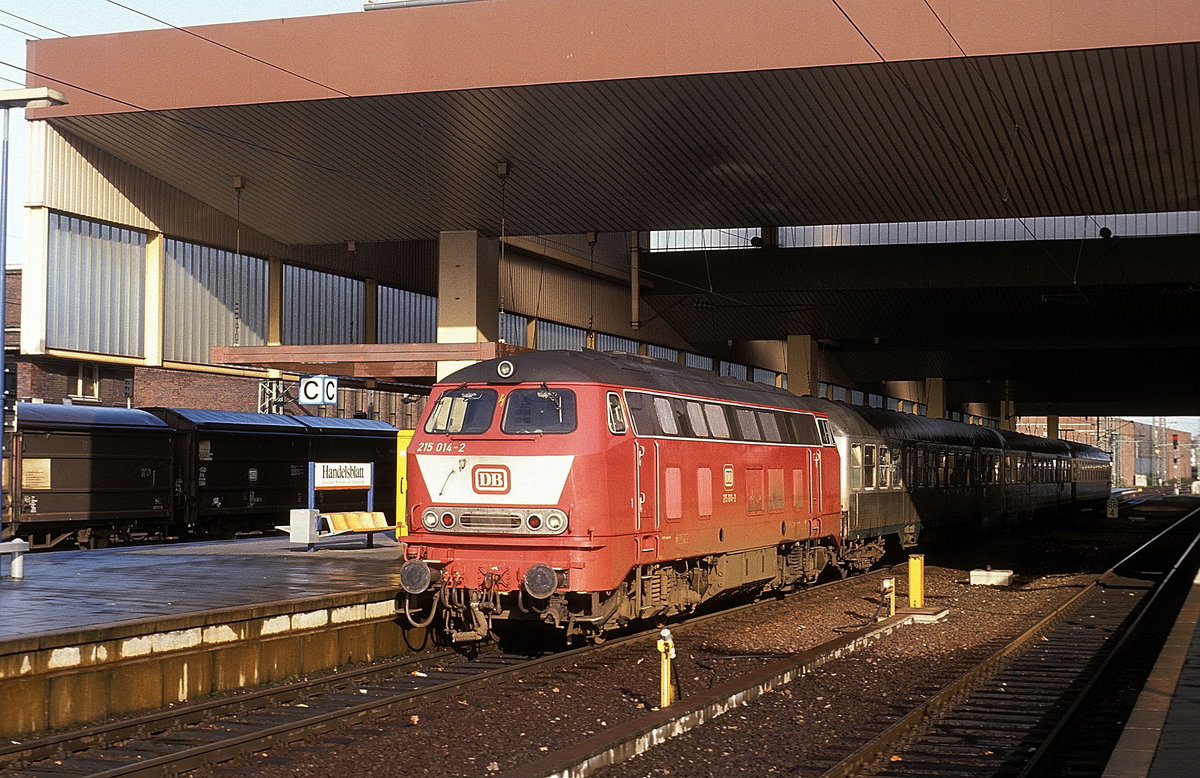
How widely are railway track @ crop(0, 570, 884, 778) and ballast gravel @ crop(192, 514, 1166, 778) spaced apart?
21cm

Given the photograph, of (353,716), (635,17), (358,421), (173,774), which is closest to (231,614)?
(353,716)

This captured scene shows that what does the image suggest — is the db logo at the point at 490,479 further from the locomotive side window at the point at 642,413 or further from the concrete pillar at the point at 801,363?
the concrete pillar at the point at 801,363

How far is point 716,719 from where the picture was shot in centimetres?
1188

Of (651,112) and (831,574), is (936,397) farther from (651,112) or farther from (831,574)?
(651,112)

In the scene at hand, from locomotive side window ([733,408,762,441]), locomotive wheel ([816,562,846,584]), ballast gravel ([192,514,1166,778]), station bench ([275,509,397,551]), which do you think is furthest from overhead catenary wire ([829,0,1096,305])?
station bench ([275,509,397,551])

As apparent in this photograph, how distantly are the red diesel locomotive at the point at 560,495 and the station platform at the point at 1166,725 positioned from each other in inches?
227

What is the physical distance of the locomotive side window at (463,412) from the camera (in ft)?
49.5

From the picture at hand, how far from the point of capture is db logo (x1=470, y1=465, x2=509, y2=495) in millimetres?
14586

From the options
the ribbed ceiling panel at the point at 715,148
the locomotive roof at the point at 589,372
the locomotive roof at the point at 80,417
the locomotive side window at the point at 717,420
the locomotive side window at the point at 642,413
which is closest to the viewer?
the locomotive roof at the point at 589,372

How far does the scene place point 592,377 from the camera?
1477 cm

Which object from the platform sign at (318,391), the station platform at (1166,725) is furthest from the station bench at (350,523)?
the station platform at (1166,725)

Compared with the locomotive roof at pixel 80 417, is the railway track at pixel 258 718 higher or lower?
lower

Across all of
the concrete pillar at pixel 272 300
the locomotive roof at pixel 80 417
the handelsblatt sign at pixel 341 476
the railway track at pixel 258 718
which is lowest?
the railway track at pixel 258 718

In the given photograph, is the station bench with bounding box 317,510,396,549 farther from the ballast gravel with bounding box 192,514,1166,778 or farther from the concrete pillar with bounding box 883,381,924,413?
the concrete pillar with bounding box 883,381,924,413
